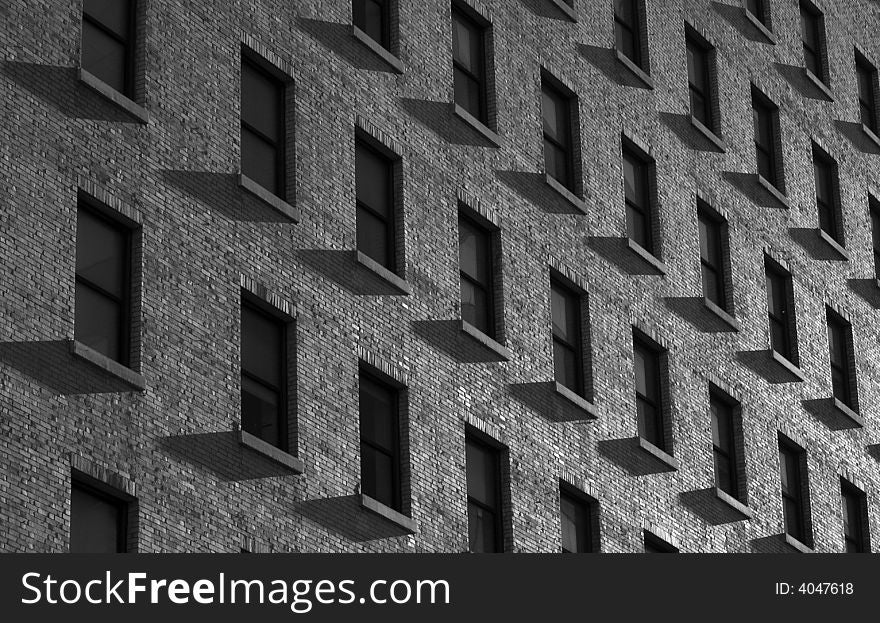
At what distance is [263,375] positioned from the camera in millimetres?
33188

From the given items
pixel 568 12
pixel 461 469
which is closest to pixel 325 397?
pixel 461 469

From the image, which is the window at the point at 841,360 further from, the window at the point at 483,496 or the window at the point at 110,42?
the window at the point at 110,42

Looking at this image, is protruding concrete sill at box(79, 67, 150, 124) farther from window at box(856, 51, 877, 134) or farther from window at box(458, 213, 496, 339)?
window at box(856, 51, 877, 134)

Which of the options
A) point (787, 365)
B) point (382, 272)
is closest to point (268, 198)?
point (382, 272)

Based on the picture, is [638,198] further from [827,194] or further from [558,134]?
[827,194]

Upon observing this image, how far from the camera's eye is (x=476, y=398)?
3662cm

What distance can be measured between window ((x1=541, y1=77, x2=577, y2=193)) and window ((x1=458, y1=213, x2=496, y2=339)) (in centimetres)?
280

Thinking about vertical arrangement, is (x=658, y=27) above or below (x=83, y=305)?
above

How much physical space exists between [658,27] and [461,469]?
1330cm

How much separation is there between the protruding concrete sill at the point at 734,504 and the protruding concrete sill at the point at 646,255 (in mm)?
4269

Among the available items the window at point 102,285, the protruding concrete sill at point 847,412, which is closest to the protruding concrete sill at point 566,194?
the protruding concrete sill at point 847,412

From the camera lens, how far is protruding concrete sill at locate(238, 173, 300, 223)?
110 ft

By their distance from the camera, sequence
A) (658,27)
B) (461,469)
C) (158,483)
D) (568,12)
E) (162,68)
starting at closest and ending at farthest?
(158,483), (162,68), (461,469), (568,12), (658,27)

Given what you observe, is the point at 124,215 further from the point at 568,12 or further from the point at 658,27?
the point at 658,27
